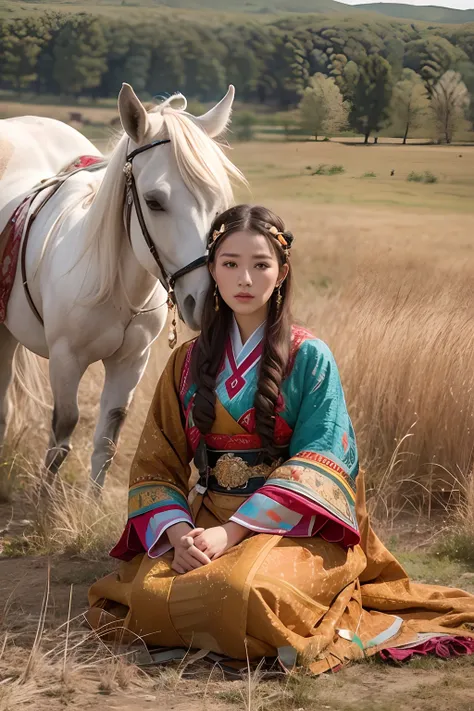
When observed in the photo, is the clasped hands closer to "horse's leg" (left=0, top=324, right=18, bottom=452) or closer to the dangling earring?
the dangling earring

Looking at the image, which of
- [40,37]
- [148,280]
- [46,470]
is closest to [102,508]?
[46,470]

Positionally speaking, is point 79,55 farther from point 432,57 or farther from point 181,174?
point 181,174

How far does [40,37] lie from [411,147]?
3.35 metres

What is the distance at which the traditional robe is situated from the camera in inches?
92.5

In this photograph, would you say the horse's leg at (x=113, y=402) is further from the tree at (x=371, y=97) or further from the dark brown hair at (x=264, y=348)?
the tree at (x=371, y=97)

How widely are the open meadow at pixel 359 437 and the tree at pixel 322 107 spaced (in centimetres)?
16

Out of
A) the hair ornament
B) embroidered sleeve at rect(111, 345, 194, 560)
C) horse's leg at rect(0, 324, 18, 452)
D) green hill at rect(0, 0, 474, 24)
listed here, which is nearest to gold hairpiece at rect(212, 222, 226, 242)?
the hair ornament

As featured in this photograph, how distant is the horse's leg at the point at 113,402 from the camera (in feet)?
12.3

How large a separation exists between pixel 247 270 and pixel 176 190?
24.5 inches

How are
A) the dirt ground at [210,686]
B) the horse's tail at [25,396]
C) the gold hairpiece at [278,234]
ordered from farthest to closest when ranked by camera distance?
the horse's tail at [25,396] → the gold hairpiece at [278,234] → the dirt ground at [210,686]

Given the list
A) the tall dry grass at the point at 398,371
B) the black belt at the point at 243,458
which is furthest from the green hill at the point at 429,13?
the black belt at the point at 243,458

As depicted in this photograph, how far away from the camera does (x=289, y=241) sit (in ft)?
→ 8.64

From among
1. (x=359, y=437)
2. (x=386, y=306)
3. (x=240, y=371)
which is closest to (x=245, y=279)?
(x=240, y=371)

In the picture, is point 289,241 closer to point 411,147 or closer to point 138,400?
point 138,400
